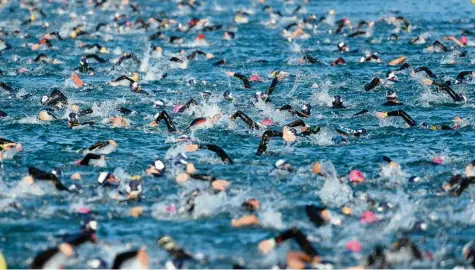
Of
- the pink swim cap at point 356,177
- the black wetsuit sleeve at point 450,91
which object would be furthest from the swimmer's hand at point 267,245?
the black wetsuit sleeve at point 450,91

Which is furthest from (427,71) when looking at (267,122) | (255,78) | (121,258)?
(121,258)

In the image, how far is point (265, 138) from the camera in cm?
2119

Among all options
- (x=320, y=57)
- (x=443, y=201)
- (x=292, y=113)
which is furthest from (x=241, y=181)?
(x=320, y=57)

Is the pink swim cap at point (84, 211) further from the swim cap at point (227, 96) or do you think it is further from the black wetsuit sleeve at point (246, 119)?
A: the swim cap at point (227, 96)

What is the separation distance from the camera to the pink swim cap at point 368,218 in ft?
53.4

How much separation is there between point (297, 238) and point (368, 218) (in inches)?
71.3

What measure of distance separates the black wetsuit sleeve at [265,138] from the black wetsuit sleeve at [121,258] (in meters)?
7.28

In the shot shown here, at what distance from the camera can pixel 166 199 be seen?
695 inches

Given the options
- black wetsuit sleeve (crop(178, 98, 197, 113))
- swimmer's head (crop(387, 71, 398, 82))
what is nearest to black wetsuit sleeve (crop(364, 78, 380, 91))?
swimmer's head (crop(387, 71, 398, 82))

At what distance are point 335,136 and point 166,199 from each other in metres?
6.03

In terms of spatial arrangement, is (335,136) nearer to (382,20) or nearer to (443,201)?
(443,201)

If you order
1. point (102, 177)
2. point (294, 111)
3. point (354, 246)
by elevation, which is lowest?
point (294, 111)

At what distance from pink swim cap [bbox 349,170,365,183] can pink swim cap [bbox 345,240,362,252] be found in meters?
3.51

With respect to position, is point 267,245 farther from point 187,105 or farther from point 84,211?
point 187,105
